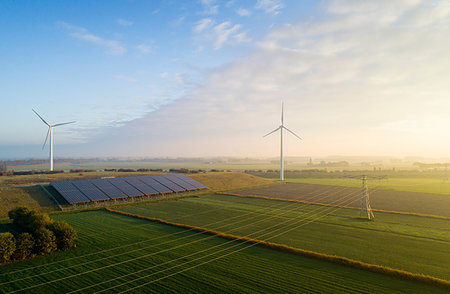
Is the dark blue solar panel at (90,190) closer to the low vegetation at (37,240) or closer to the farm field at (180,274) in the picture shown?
the low vegetation at (37,240)

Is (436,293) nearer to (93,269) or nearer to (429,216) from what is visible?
(93,269)

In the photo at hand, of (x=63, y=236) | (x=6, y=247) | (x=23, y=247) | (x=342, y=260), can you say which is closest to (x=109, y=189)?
(x=63, y=236)

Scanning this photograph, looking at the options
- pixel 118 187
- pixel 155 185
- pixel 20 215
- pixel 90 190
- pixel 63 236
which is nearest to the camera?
pixel 63 236

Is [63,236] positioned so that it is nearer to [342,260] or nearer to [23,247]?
[23,247]

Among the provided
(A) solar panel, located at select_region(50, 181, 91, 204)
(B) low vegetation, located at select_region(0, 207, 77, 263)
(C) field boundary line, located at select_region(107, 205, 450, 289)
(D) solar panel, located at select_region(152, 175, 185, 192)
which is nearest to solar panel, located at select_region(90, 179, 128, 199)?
(A) solar panel, located at select_region(50, 181, 91, 204)

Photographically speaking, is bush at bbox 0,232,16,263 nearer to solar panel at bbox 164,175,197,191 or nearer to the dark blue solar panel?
the dark blue solar panel

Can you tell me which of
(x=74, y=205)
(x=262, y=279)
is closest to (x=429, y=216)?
(x=262, y=279)
